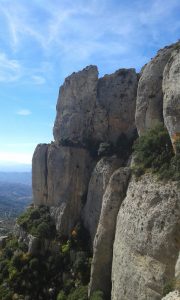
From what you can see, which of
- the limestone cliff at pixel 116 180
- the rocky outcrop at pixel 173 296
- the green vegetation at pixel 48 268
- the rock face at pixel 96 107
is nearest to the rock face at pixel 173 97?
→ the limestone cliff at pixel 116 180

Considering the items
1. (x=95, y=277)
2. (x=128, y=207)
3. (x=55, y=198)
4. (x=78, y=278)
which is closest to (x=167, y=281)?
(x=128, y=207)

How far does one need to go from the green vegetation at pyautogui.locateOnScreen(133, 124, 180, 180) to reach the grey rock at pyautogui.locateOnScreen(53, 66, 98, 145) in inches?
796

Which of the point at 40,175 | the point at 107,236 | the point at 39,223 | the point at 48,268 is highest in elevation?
the point at 40,175

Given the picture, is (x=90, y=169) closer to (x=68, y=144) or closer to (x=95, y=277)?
(x=68, y=144)

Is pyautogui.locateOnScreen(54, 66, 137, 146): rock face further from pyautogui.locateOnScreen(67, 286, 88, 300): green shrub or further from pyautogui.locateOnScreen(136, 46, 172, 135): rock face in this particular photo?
pyautogui.locateOnScreen(67, 286, 88, 300): green shrub

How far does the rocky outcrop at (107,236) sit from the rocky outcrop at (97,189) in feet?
29.6

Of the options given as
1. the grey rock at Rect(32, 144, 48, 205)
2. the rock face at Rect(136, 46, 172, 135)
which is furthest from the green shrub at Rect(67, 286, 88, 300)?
the grey rock at Rect(32, 144, 48, 205)

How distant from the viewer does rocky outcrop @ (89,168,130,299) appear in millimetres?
37469

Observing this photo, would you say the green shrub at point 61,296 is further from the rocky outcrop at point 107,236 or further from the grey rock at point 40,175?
the grey rock at point 40,175

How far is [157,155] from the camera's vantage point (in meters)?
35.3

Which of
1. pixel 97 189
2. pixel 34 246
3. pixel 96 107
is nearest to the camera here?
pixel 97 189

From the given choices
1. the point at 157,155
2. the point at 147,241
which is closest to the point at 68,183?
the point at 157,155

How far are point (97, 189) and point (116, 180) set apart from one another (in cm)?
1140

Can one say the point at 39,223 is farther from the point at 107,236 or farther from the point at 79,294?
the point at 107,236
